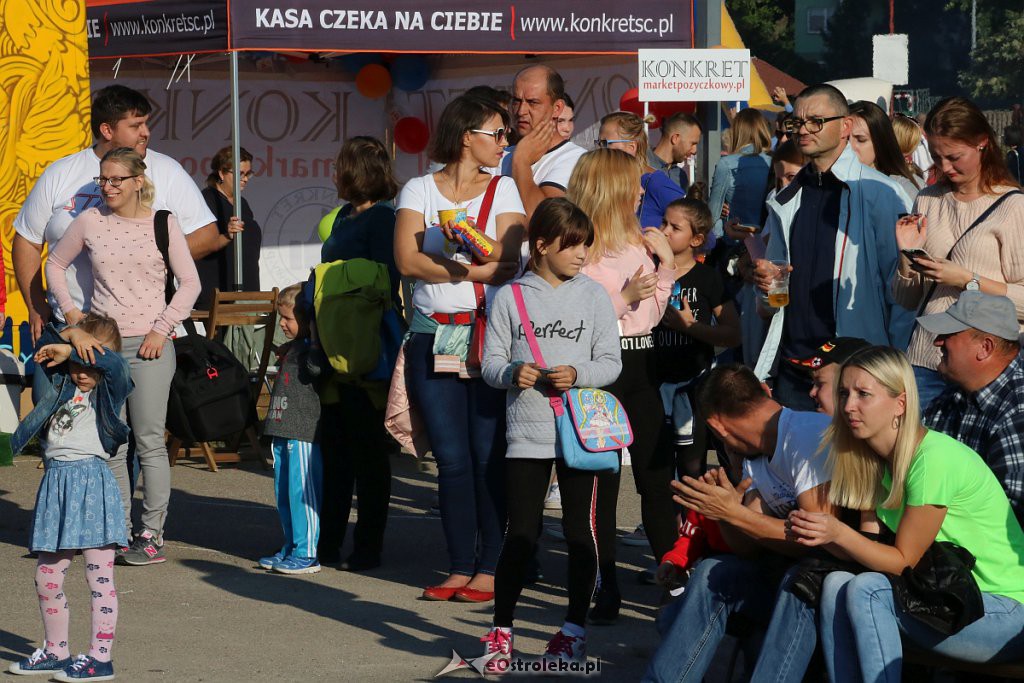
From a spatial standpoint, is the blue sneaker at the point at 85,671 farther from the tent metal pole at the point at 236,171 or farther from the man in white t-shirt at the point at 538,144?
the tent metal pole at the point at 236,171

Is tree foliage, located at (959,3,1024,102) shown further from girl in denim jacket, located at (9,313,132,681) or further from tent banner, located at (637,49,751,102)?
girl in denim jacket, located at (9,313,132,681)

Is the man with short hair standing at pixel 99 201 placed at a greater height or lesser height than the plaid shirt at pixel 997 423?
greater

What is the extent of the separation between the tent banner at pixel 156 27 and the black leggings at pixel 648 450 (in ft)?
19.2

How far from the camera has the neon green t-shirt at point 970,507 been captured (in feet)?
14.3

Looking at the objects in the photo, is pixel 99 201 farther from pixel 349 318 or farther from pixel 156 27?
pixel 156 27

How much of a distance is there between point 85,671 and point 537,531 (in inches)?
64.1

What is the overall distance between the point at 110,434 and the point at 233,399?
211 centimetres

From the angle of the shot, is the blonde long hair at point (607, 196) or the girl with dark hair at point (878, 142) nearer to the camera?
the blonde long hair at point (607, 196)

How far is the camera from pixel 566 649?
209 inches

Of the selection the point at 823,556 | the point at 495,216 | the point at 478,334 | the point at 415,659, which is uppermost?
the point at 495,216

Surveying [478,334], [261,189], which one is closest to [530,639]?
[478,334]

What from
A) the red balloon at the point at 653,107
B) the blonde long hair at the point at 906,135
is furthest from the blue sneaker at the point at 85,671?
the red balloon at the point at 653,107

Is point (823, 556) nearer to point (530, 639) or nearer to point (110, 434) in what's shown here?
point (530, 639)

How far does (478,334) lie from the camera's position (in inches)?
243
